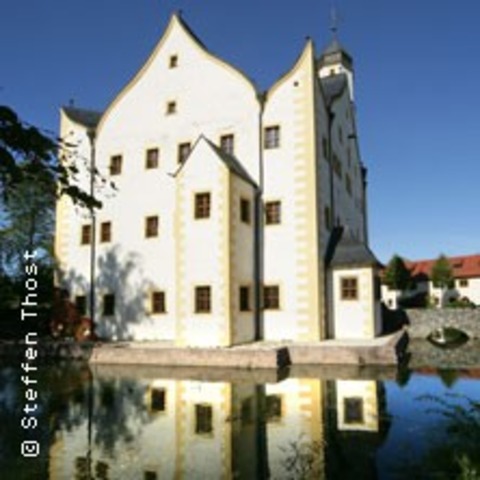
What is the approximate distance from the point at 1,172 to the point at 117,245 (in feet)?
74.2

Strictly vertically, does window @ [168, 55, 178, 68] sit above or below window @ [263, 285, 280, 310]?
above

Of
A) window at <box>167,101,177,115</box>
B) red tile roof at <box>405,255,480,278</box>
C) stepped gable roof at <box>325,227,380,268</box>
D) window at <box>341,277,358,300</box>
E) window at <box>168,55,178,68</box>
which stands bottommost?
window at <box>341,277,358,300</box>

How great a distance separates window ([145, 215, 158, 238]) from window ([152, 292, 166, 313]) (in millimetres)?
2839

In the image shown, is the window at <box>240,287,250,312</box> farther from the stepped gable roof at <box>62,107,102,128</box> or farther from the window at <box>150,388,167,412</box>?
the stepped gable roof at <box>62,107,102,128</box>

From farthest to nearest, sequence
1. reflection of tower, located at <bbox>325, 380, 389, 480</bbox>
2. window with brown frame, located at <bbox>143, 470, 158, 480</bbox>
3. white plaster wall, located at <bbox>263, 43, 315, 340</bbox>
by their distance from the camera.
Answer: white plaster wall, located at <bbox>263, 43, 315, 340</bbox>, reflection of tower, located at <bbox>325, 380, 389, 480</bbox>, window with brown frame, located at <bbox>143, 470, 158, 480</bbox>

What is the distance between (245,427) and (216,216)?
13.1m

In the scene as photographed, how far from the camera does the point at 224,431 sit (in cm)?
901

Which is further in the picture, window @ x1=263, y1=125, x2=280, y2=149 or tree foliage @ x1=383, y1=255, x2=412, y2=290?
tree foliage @ x1=383, y1=255, x2=412, y2=290

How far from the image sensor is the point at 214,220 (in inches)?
851

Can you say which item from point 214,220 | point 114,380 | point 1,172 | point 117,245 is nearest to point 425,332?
point 214,220

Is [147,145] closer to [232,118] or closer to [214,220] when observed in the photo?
[232,118]

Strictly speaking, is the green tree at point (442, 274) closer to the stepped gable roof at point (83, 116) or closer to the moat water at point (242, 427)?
the stepped gable roof at point (83, 116)

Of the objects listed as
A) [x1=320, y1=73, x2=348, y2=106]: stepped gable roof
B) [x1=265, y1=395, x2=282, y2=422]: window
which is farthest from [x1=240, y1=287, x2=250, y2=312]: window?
[x1=320, y1=73, x2=348, y2=106]: stepped gable roof

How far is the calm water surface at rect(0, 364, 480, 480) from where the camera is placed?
663 centimetres
